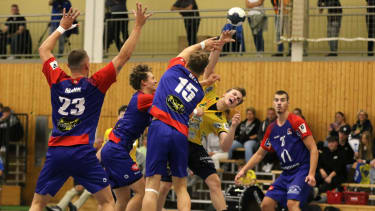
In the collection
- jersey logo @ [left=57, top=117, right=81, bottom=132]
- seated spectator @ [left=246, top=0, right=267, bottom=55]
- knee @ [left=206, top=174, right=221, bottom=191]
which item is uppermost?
seated spectator @ [left=246, top=0, right=267, bottom=55]

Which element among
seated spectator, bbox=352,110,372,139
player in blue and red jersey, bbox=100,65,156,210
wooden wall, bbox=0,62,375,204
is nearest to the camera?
player in blue and red jersey, bbox=100,65,156,210

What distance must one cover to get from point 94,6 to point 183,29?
2490 mm

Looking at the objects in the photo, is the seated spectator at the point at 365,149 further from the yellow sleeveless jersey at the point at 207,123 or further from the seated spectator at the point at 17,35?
the seated spectator at the point at 17,35

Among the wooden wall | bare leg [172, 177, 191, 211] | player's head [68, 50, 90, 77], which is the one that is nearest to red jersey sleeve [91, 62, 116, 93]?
player's head [68, 50, 90, 77]

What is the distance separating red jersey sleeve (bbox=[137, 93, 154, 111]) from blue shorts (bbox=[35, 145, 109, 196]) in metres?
1.14

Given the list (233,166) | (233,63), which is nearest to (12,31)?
(233,63)

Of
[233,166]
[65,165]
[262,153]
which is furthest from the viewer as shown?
[233,166]

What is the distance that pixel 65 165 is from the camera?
6770 millimetres

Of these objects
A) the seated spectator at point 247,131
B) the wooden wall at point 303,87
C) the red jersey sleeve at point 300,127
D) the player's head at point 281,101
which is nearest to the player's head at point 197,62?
the player's head at point 281,101

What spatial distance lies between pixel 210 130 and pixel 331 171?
5.38 m

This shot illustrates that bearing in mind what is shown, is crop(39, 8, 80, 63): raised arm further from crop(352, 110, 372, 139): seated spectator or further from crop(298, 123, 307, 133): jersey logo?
crop(352, 110, 372, 139): seated spectator

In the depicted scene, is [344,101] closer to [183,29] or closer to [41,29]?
[183,29]

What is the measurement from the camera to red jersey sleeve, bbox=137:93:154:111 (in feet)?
25.6

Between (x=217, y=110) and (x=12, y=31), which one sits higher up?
(x=12, y=31)
